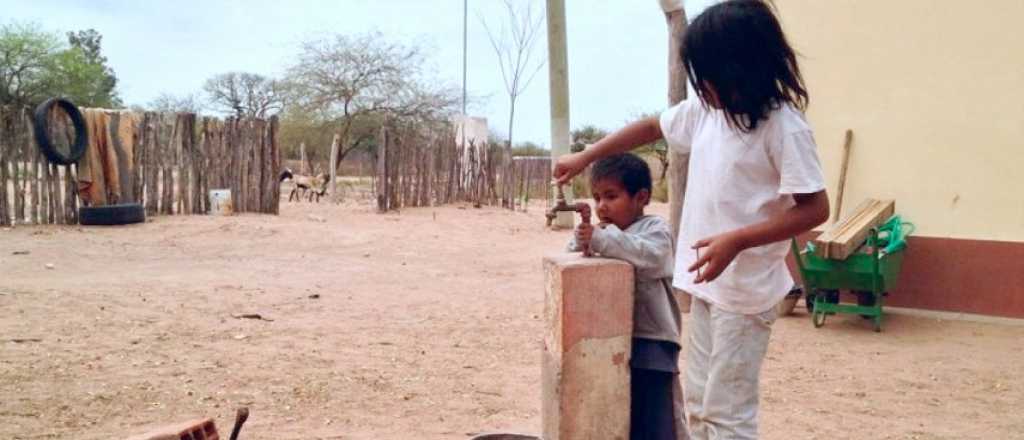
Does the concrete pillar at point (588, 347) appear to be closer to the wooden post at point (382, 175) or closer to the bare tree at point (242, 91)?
the wooden post at point (382, 175)

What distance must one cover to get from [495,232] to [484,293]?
20.5ft

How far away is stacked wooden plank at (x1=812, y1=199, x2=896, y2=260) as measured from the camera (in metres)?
6.25

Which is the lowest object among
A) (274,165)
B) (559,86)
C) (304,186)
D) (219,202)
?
(219,202)

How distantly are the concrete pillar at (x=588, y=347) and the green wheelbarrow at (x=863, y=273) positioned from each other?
13.9ft

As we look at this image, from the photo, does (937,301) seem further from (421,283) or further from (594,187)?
(594,187)

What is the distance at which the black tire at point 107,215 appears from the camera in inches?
460

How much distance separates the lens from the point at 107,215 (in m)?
11.7

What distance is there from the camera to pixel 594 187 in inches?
109

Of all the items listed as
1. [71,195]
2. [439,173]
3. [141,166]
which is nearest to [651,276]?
[71,195]

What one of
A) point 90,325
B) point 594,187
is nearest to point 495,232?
point 90,325

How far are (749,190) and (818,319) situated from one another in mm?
4828

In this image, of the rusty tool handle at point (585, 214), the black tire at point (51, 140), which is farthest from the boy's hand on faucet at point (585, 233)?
the black tire at point (51, 140)

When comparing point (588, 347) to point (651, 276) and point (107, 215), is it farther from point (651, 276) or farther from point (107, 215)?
point (107, 215)

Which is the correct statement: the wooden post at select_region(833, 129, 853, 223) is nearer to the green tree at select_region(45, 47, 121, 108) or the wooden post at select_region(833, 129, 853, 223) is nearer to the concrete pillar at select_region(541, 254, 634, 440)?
the concrete pillar at select_region(541, 254, 634, 440)
